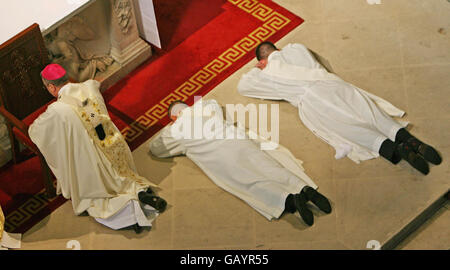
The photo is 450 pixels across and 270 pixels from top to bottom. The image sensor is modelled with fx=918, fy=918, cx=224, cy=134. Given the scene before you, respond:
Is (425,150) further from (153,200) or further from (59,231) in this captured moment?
(59,231)

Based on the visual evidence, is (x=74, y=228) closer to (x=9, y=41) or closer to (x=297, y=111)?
(x=9, y=41)

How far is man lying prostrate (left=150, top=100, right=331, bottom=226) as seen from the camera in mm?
5754

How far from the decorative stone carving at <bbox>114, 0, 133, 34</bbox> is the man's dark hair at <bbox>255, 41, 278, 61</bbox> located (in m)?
0.96

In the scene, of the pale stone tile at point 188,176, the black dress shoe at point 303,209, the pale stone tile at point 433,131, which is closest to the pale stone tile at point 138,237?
the pale stone tile at point 188,176

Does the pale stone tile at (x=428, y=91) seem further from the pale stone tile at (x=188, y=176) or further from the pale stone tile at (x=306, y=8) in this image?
the pale stone tile at (x=188, y=176)

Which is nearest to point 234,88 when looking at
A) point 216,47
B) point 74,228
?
point 216,47

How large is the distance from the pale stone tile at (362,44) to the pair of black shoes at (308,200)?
50.8 inches

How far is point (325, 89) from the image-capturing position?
245 inches

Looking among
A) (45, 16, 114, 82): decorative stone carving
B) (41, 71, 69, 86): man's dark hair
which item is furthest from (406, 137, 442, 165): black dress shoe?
(45, 16, 114, 82): decorative stone carving

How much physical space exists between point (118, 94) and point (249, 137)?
1150 millimetres

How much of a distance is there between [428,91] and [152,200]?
2.12 m

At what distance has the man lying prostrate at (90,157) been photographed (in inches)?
221

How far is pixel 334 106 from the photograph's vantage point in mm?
6145

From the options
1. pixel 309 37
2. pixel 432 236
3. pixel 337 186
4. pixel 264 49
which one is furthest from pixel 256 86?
pixel 432 236
